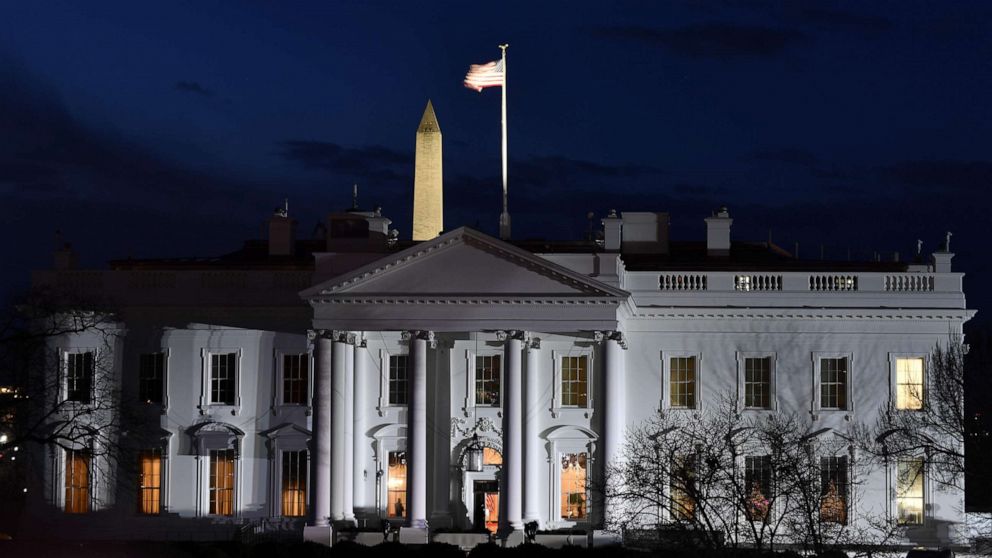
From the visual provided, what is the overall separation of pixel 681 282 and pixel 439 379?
8.42 m

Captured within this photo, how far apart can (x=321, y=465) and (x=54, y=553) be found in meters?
9.66

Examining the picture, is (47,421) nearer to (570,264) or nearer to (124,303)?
(124,303)

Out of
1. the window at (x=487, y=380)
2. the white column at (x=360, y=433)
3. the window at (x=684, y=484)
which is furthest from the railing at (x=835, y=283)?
the white column at (x=360, y=433)

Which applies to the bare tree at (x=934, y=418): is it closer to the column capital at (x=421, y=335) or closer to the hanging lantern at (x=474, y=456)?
the hanging lantern at (x=474, y=456)

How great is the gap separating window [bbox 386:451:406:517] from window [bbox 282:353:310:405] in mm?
3588

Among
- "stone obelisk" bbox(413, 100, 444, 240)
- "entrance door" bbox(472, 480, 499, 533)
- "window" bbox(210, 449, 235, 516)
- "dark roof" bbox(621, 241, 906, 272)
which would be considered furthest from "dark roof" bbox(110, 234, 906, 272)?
"stone obelisk" bbox(413, 100, 444, 240)

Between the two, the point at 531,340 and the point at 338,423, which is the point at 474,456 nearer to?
the point at 531,340

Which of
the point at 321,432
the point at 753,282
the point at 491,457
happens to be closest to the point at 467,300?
the point at 491,457

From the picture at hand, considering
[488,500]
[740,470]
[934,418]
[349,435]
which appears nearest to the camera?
[740,470]

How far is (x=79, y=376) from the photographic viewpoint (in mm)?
63750

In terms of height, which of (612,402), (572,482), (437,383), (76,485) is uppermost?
(437,383)

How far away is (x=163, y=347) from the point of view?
209 ft

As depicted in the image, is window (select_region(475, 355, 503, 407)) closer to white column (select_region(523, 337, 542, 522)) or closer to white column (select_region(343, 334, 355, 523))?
white column (select_region(523, 337, 542, 522))

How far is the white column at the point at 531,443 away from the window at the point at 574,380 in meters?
1.21
